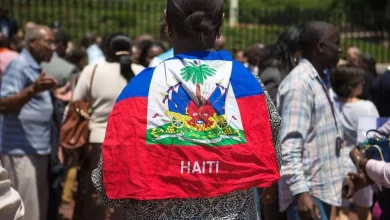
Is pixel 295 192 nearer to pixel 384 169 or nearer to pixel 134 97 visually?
pixel 384 169

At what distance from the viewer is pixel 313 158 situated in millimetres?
5383

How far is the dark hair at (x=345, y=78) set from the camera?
7.74 meters

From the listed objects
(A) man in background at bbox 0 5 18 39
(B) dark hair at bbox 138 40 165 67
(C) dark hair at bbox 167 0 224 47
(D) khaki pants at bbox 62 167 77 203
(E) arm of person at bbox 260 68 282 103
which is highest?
(C) dark hair at bbox 167 0 224 47

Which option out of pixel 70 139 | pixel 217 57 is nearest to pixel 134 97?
pixel 217 57

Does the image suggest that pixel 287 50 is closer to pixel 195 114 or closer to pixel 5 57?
pixel 5 57

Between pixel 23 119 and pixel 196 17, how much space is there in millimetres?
3995

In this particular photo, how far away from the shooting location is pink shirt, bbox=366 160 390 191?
15.8 ft

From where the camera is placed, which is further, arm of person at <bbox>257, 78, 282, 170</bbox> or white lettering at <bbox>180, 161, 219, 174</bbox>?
arm of person at <bbox>257, 78, 282, 170</bbox>

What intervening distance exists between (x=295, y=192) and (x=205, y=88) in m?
1.79

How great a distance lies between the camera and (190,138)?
3582 millimetres

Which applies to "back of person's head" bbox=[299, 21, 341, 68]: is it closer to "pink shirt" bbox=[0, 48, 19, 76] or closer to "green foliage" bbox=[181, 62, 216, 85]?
"green foliage" bbox=[181, 62, 216, 85]

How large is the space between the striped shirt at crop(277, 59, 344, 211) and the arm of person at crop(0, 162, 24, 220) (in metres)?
2.42

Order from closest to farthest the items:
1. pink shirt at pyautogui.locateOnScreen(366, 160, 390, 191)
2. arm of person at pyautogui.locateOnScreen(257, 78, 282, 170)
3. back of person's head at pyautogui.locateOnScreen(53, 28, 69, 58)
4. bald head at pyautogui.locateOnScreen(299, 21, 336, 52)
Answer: arm of person at pyautogui.locateOnScreen(257, 78, 282, 170) < pink shirt at pyautogui.locateOnScreen(366, 160, 390, 191) < bald head at pyautogui.locateOnScreen(299, 21, 336, 52) < back of person's head at pyautogui.locateOnScreen(53, 28, 69, 58)

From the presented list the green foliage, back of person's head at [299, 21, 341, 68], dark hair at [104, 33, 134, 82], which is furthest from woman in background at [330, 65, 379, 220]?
the green foliage
